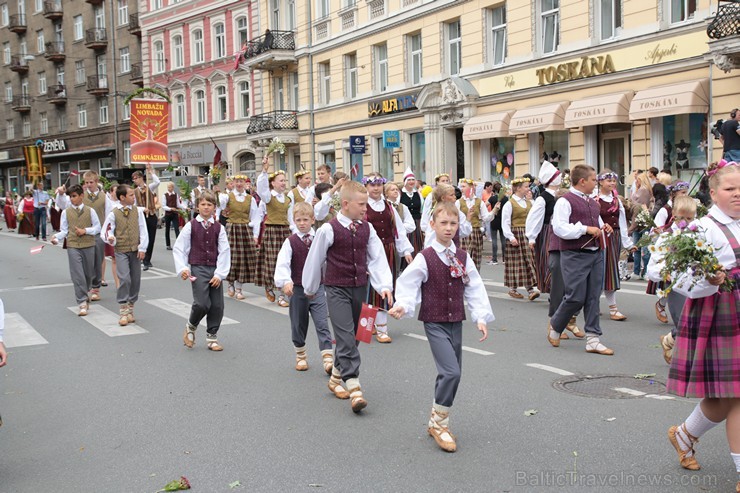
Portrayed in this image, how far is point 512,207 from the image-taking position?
1251 cm

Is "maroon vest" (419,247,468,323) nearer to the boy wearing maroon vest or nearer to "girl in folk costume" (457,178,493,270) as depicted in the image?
the boy wearing maroon vest

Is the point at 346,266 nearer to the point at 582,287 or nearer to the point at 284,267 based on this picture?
the point at 284,267

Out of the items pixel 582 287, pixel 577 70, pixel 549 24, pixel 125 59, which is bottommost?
pixel 582 287

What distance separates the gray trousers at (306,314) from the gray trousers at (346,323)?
71 centimetres

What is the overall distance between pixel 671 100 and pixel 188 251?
14439mm

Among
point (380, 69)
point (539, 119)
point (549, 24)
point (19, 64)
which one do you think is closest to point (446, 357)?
point (539, 119)

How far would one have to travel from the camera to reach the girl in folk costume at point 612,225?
9875 millimetres

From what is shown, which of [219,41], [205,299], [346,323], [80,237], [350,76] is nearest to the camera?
[346,323]

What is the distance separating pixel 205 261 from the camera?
9.17 m

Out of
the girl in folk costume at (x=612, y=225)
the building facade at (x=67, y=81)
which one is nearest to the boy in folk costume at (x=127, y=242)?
the girl in folk costume at (x=612, y=225)

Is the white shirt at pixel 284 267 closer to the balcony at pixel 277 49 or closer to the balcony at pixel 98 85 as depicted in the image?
the balcony at pixel 277 49

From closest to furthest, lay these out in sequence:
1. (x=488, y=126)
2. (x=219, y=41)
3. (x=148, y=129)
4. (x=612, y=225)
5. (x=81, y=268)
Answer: (x=612, y=225)
(x=81, y=268)
(x=148, y=129)
(x=488, y=126)
(x=219, y=41)

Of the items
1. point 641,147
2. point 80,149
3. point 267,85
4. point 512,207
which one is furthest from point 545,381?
point 80,149

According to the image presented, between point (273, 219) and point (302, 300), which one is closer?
point (302, 300)
